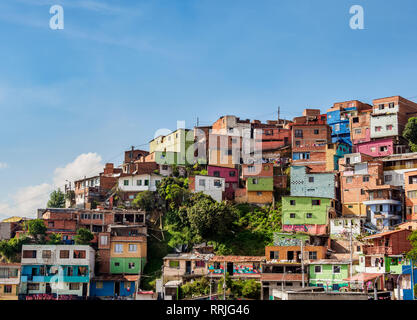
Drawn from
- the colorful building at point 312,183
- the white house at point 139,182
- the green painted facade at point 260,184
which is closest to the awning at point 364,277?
the colorful building at point 312,183

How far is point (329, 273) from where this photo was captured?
129ft

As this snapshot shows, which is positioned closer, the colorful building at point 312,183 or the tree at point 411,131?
the colorful building at point 312,183

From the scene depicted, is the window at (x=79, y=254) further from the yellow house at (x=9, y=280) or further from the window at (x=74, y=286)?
the yellow house at (x=9, y=280)

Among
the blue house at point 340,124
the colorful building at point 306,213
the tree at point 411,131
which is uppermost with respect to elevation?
the blue house at point 340,124

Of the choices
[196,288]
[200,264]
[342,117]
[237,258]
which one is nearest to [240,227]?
[237,258]

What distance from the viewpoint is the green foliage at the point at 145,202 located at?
5062cm

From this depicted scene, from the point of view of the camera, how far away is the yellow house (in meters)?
42.5

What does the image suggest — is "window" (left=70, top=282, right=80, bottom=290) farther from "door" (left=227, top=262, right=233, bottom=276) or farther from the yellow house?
"door" (left=227, top=262, right=233, bottom=276)

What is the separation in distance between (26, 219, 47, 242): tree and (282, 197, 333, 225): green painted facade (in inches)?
775

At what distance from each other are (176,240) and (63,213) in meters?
10.4

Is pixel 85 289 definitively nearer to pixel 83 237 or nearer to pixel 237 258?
pixel 83 237

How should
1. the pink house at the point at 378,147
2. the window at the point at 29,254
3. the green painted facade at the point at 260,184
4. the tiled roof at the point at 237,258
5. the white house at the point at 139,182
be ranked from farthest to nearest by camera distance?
the white house at the point at 139,182 < the pink house at the point at 378,147 < the green painted facade at the point at 260,184 < the window at the point at 29,254 < the tiled roof at the point at 237,258

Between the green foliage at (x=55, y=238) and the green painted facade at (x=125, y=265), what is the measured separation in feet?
16.2
